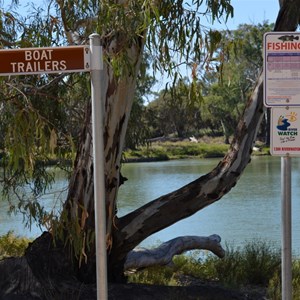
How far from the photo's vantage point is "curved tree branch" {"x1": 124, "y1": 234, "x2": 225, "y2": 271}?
600 cm

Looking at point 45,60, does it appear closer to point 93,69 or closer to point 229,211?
point 93,69

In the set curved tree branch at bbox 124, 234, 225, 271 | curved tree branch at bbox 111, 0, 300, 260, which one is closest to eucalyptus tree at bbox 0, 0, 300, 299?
curved tree branch at bbox 111, 0, 300, 260

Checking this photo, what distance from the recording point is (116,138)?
4.79m

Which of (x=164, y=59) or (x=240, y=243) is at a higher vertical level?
(x=164, y=59)

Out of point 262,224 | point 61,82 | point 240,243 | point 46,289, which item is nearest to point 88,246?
point 46,289

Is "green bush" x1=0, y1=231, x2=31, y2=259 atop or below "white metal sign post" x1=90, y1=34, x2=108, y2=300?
below

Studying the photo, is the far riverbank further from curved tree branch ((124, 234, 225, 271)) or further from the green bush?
curved tree branch ((124, 234, 225, 271))

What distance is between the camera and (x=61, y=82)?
5.01m

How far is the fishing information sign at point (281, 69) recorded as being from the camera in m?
3.01

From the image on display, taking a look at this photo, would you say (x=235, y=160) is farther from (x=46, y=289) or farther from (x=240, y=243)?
(x=240, y=243)

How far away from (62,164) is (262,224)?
7.03m

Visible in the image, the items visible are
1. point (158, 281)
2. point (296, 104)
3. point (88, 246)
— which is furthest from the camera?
point (158, 281)

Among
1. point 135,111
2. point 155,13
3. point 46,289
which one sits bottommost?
point 46,289

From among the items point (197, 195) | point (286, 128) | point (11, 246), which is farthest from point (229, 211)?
point (286, 128)
